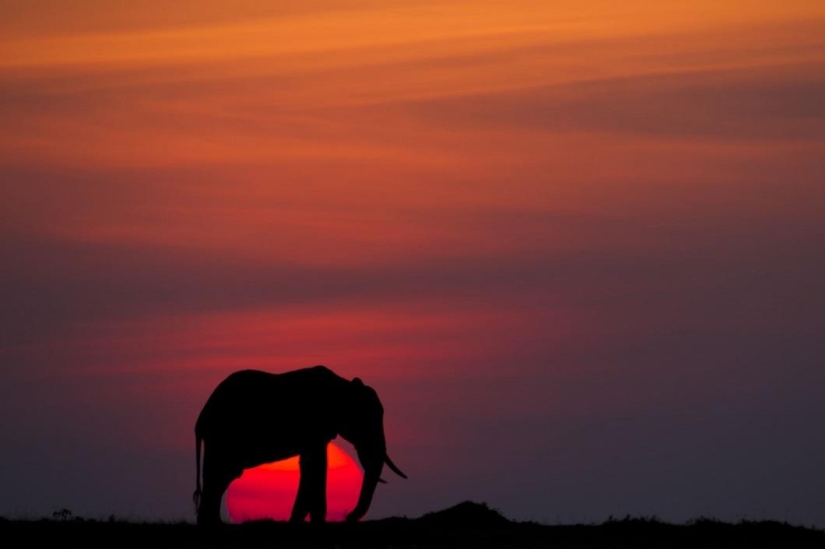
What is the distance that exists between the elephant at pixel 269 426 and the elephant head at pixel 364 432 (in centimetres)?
3

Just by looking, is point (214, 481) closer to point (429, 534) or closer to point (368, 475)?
point (368, 475)

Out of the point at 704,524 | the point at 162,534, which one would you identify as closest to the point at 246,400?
the point at 162,534

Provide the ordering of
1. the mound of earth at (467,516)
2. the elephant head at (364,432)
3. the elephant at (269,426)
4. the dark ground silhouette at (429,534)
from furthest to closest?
1. the elephant head at (364,432)
2. the elephant at (269,426)
3. the mound of earth at (467,516)
4. the dark ground silhouette at (429,534)

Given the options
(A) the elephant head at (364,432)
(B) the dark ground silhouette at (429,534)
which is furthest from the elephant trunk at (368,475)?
(B) the dark ground silhouette at (429,534)

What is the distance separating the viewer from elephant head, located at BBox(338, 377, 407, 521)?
35625 mm

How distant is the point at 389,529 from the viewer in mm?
29312

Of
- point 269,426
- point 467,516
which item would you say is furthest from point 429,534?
point 269,426

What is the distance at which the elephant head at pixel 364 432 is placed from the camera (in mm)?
35625

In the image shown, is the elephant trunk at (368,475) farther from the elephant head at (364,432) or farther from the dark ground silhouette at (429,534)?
the dark ground silhouette at (429,534)

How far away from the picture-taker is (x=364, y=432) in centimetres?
3594

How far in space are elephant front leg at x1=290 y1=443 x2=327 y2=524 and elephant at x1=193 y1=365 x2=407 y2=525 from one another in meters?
0.02

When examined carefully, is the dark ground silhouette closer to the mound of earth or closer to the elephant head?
the mound of earth

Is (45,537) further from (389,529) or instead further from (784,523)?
(784,523)

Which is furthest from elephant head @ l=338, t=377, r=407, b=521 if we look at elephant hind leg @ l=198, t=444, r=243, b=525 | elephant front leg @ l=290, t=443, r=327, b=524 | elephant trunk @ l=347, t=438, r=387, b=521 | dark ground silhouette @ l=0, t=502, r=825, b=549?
dark ground silhouette @ l=0, t=502, r=825, b=549
